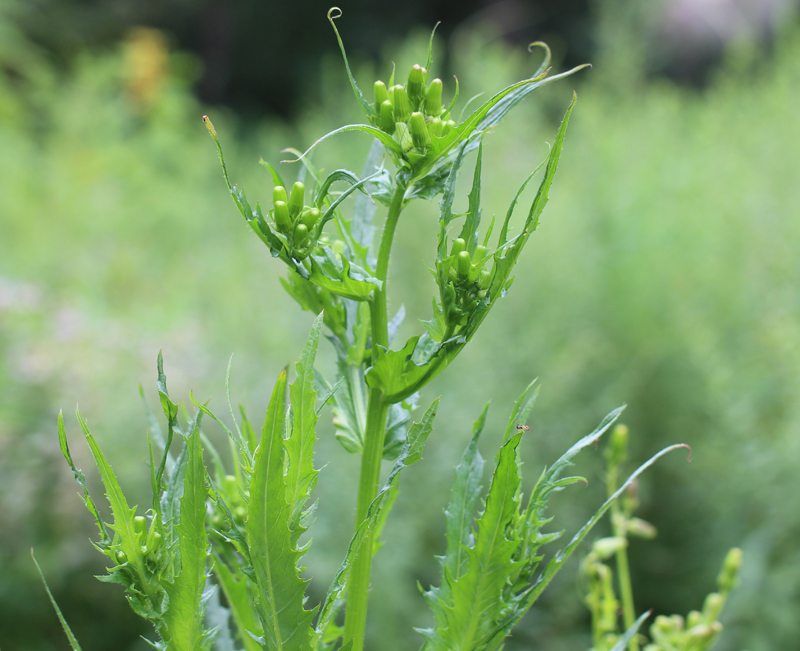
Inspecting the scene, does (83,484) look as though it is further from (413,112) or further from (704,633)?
(704,633)

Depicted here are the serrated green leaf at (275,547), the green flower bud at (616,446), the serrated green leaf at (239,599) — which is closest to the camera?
the serrated green leaf at (275,547)

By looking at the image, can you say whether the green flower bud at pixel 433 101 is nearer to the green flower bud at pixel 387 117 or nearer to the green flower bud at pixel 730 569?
the green flower bud at pixel 387 117

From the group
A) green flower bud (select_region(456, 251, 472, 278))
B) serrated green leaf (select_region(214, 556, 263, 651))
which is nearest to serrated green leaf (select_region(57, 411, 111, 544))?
serrated green leaf (select_region(214, 556, 263, 651))

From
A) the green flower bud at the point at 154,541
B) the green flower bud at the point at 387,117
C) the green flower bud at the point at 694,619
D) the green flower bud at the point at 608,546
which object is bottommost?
the green flower bud at the point at 694,619

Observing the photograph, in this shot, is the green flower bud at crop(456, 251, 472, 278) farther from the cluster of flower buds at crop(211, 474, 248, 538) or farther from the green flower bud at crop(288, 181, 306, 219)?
the cluster of flower buds at crop(211, 474, 248, 538)

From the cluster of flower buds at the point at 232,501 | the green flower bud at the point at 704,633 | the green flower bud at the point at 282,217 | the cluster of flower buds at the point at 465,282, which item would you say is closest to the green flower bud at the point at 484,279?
the cluster of flower buds at the point at 465,282

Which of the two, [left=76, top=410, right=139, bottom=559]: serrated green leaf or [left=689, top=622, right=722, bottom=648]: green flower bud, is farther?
[left=689, top=622, right=722, bottom=648]: green flower bud

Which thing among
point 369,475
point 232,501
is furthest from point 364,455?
point 232,501
